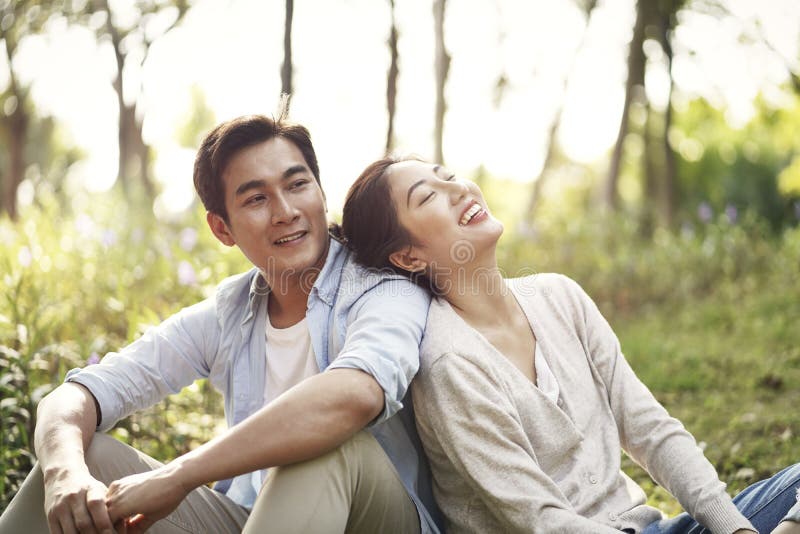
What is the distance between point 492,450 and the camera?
1812 millimetres

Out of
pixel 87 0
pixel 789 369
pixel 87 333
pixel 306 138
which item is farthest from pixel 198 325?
pixel 87 0

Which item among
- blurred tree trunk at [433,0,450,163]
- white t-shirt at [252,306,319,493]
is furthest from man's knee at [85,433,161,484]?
blurred tree trunk at [433,0,450,163]

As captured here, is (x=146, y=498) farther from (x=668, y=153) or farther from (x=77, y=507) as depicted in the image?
(x=668, y=153)

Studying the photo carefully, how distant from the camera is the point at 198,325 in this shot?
2355 millimetres

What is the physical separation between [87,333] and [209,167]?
233 cm

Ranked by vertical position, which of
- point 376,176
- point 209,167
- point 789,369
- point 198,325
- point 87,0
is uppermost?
point 87,0

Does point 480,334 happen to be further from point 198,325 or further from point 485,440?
point 198,325

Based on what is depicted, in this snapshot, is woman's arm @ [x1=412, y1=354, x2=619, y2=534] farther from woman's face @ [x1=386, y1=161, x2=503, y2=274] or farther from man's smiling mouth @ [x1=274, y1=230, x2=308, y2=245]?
man's smiling mouth @ [x1=274, y1=230, x2=308, y2=245]

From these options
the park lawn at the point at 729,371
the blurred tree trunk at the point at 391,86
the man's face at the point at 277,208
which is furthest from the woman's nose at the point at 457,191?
the blurred tree trunk at the point at 391,86

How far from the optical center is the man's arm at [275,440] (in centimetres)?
170

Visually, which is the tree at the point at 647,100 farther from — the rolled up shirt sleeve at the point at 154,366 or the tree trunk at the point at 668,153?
the rolled up shirt sleeve at the point at 154,366

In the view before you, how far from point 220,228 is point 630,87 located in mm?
6654

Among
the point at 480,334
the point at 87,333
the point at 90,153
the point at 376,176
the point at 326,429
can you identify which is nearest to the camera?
the point at 326,429

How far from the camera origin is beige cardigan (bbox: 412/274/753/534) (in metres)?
1.81
